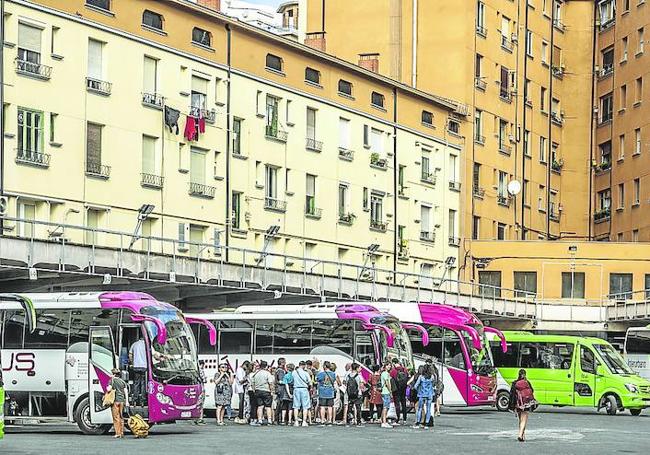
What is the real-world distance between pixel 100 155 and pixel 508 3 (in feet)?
123

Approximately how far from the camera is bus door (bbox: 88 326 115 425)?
33.5m

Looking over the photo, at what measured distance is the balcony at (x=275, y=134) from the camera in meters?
63.7

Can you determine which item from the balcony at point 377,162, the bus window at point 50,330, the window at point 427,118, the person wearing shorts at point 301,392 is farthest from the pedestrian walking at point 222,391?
the window at point 427,118

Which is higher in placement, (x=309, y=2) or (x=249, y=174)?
(x=309, y=2)

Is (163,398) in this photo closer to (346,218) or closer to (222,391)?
(222,391)

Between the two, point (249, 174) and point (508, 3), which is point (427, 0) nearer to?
point (508, 3)

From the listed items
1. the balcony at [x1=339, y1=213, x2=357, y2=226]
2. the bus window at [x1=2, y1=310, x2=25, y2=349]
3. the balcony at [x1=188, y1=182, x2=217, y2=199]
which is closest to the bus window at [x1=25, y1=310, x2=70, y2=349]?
the bus window at [x1=2, y1=310, x2=25, y2=349]

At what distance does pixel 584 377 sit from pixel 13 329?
21.3m

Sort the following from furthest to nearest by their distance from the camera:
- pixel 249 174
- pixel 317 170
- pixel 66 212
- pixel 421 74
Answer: pixel 421 74
pixel 317 170
pixel 249 174
pixel 66 212

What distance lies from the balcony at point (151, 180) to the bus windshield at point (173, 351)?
67.4 ft

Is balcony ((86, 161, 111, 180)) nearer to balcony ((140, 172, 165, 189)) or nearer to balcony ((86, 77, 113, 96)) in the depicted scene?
balcony ((140, 172, 165, 189))

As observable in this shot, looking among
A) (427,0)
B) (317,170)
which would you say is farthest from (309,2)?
(317,170)

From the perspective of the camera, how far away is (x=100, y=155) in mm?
53844

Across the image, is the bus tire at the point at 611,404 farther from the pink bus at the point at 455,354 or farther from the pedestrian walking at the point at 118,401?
the pedestrian walking at the point at 118,401
